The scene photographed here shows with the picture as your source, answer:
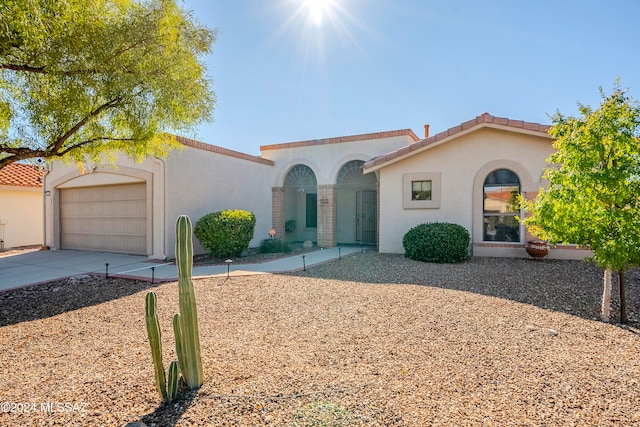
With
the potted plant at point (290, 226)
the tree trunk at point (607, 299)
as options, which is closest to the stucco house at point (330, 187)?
the potted plant at point (290, 226)

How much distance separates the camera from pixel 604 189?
5.05 metres

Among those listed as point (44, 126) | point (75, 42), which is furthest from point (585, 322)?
point (44, 126)

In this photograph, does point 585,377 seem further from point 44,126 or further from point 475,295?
point 44,126

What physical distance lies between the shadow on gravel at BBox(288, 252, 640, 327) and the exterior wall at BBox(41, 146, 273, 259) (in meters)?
5.38

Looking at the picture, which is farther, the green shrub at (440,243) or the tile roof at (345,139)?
the tile roof at (345,139)

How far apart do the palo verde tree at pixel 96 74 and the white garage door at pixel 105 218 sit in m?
5.17

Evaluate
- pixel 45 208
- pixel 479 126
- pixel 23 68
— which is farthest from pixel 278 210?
pixel 23 68

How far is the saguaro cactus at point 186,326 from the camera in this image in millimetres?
3008

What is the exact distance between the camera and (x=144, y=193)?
11750 mm

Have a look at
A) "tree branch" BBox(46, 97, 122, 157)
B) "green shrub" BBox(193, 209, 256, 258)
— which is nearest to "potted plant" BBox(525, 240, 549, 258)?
"green shrub" BBox(193, 209, 256, 258)

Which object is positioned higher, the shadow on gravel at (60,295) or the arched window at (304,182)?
the arched window at (304,182)

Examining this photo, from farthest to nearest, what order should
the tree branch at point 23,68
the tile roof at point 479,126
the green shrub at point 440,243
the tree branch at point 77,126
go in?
the tile roof at point 479,126 < the green shrub at point 440,243 < the tree branch at point 77,126 < the tree branch at point 23,68

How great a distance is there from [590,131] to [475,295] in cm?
337

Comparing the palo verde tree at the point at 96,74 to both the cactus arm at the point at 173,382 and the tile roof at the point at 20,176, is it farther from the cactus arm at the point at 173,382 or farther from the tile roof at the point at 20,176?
the tile roof at the point at 20,176
